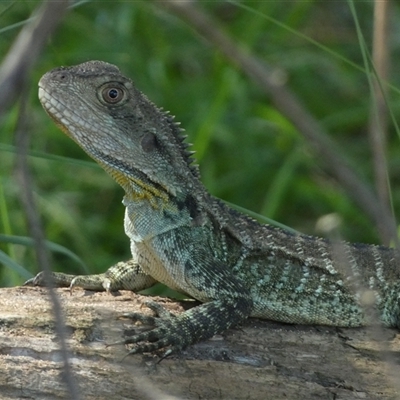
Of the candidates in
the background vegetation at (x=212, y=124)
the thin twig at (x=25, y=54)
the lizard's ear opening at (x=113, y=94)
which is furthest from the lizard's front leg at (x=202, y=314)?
the background vegetation at (x=212, y=124)

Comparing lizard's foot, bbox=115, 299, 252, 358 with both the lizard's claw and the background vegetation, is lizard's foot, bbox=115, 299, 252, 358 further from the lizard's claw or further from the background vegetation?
the background vegetation

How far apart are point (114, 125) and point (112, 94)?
0.21m

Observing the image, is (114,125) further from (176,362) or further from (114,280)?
(176,362)

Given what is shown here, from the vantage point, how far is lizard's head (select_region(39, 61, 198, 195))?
195 inches

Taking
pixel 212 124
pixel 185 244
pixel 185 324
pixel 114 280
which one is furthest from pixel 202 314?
pixel 212 124

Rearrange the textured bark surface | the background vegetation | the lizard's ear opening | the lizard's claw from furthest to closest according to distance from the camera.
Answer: the background vegetation < the lizard's ear opening < the lizard's claw < the textured bark surface

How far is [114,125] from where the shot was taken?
5.02m

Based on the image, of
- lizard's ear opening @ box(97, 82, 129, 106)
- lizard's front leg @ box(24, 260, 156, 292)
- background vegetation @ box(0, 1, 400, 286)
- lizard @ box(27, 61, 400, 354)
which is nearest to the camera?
lizard @ box(27, 61, 400, 354)

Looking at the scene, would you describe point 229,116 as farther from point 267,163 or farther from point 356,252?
point 356,252

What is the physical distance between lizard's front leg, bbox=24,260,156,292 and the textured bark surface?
236 mm

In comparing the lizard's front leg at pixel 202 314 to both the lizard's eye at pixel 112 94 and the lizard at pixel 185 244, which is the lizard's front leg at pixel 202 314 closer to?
the lizard at pixel 185 244

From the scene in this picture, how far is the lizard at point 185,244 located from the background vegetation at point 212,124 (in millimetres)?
2937

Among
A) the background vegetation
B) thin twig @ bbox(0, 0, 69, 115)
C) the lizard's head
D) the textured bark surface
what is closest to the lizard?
the lizard's head

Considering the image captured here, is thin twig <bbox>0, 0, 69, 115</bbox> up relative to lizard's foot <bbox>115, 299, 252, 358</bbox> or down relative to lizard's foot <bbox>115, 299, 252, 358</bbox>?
up
